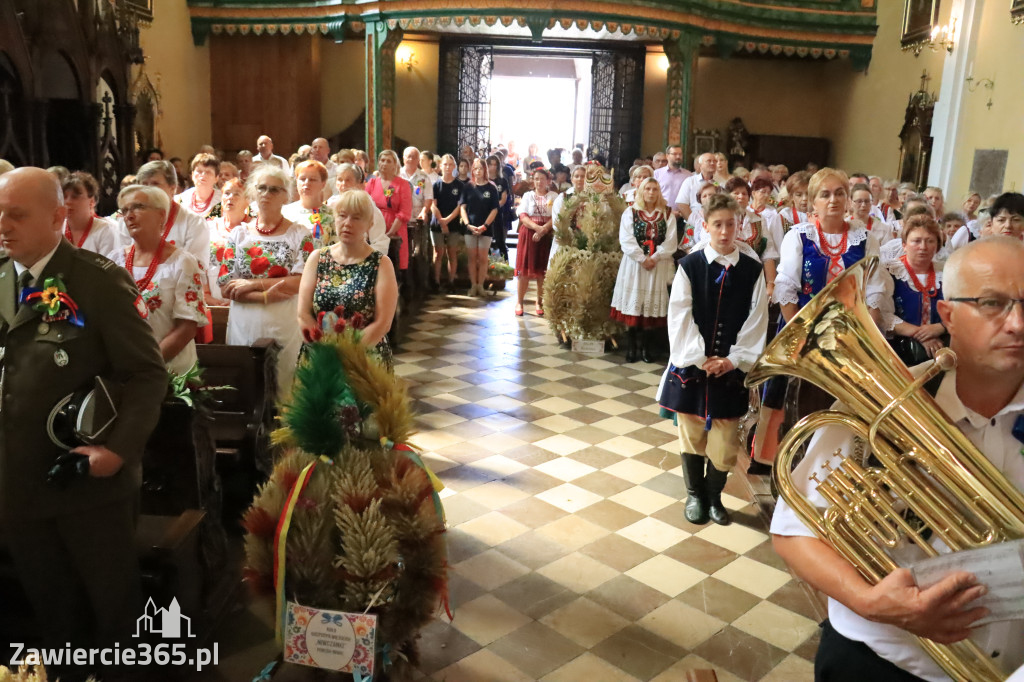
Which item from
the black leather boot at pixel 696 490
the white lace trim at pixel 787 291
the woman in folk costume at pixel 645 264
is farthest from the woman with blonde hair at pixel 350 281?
the woman in folk costume at pixel 645 264

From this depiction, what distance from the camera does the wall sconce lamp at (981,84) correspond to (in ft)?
37.2

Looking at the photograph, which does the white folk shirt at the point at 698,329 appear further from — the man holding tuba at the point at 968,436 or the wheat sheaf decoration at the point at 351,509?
the man holding tuba at the point at 968,436

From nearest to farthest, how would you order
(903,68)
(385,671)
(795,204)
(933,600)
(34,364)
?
(933,600) → (34,364) → (385,671) → (795,204) → (903,68)

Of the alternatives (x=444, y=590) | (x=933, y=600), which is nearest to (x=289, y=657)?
(x=444, y=590)

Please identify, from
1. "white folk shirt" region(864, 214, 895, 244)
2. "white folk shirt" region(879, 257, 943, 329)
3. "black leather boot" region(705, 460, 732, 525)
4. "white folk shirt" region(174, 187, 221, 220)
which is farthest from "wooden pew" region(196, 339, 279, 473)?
"white folk shirt" region(864, 214, 895, 244)

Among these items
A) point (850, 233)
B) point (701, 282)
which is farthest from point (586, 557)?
point (850, 233)

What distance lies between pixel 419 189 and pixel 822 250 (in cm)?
689

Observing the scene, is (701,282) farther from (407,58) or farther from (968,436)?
(407,58)

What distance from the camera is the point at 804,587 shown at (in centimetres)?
393

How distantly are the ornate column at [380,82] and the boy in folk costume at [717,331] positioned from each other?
35.3 feet

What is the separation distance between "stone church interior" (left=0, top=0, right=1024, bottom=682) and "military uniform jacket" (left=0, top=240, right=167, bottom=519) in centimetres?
3

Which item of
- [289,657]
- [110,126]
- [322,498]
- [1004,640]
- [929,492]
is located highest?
[110,126]

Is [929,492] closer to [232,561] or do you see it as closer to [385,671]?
[385,671]

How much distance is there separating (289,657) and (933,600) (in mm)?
2010
